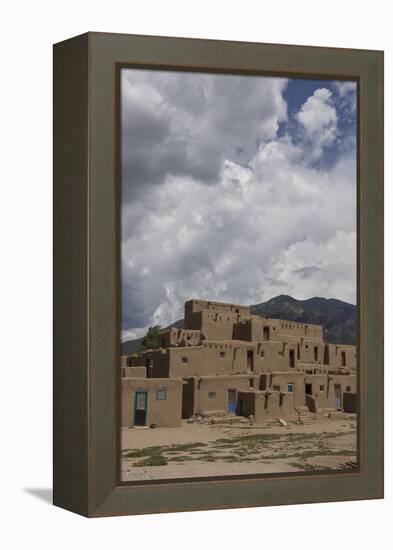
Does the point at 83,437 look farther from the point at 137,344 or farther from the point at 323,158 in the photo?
the point at 323,158

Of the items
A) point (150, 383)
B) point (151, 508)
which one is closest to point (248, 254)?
point (150, 383)

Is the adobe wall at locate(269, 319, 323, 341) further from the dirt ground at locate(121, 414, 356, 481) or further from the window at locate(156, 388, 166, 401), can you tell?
the window at locate(156, 388, 166, 401)

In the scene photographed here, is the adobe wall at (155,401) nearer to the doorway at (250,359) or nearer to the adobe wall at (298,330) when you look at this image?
the doorway at (250,359)

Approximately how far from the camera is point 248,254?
47.6 ft

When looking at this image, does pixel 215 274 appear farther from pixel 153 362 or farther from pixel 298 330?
pixel 298 330

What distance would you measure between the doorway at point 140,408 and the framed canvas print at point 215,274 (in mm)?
20

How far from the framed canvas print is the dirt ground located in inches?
0.5

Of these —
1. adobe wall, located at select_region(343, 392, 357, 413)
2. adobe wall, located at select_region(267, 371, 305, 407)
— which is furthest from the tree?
adobe wall, located at select_region(343, 392, 357, 413)

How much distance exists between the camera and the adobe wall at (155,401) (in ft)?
46.0

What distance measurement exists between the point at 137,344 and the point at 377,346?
8.07ft

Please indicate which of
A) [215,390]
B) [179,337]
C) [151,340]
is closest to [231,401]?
[215,390]

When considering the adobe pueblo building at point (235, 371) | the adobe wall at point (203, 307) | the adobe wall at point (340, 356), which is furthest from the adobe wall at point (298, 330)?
the adobe wall at point (203, 307)

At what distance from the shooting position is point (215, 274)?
47.2ft

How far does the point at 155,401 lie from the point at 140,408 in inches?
6.5
